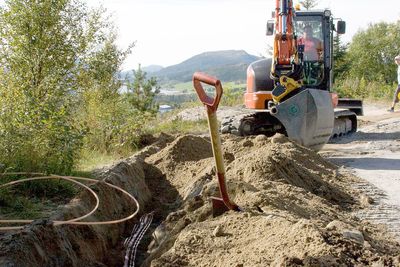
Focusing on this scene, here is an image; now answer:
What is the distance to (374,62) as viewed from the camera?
68562 mm

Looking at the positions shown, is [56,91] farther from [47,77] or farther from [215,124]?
[215,124]

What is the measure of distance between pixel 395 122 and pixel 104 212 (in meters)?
13.8

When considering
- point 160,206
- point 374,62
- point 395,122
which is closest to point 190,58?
point 374,62

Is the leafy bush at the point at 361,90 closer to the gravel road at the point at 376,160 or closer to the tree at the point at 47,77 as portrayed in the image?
the gravel road at the point at 376,160

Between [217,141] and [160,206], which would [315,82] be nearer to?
[160,206]

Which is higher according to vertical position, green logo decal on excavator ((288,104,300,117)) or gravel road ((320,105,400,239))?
green logo decal on excavator ((288,104,300,117))

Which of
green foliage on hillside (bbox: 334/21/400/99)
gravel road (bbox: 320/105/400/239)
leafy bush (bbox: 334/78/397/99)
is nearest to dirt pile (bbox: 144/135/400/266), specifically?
gravel road (bbox: 320/105/400/239)

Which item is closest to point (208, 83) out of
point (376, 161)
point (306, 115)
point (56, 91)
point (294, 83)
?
point (56, 91)

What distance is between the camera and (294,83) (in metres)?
12.1

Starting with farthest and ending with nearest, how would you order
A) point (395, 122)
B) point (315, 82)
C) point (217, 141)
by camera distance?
point (395, 122), point (315, 82), point (217, 141)

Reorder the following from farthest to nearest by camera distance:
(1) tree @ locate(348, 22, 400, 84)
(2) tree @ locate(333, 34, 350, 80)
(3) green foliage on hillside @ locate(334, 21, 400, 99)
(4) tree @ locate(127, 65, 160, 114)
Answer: (1) tree @ locate(348, 22, 400, 84)
(3) green foliage on hillside @ locate(334, 21, 400, 99)
(2) tree @ locate(333, 34, 350, 80)
(4) tree @ locate(127, 65, 160, 114)

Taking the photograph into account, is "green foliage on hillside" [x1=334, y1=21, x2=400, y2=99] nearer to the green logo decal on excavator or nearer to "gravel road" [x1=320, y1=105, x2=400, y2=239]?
"gravel road" [x1=320, y1=105, x2=400, y2=239]

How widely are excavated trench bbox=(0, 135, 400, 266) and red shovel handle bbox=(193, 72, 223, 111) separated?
106cm

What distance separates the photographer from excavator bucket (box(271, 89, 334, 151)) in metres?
11.4
